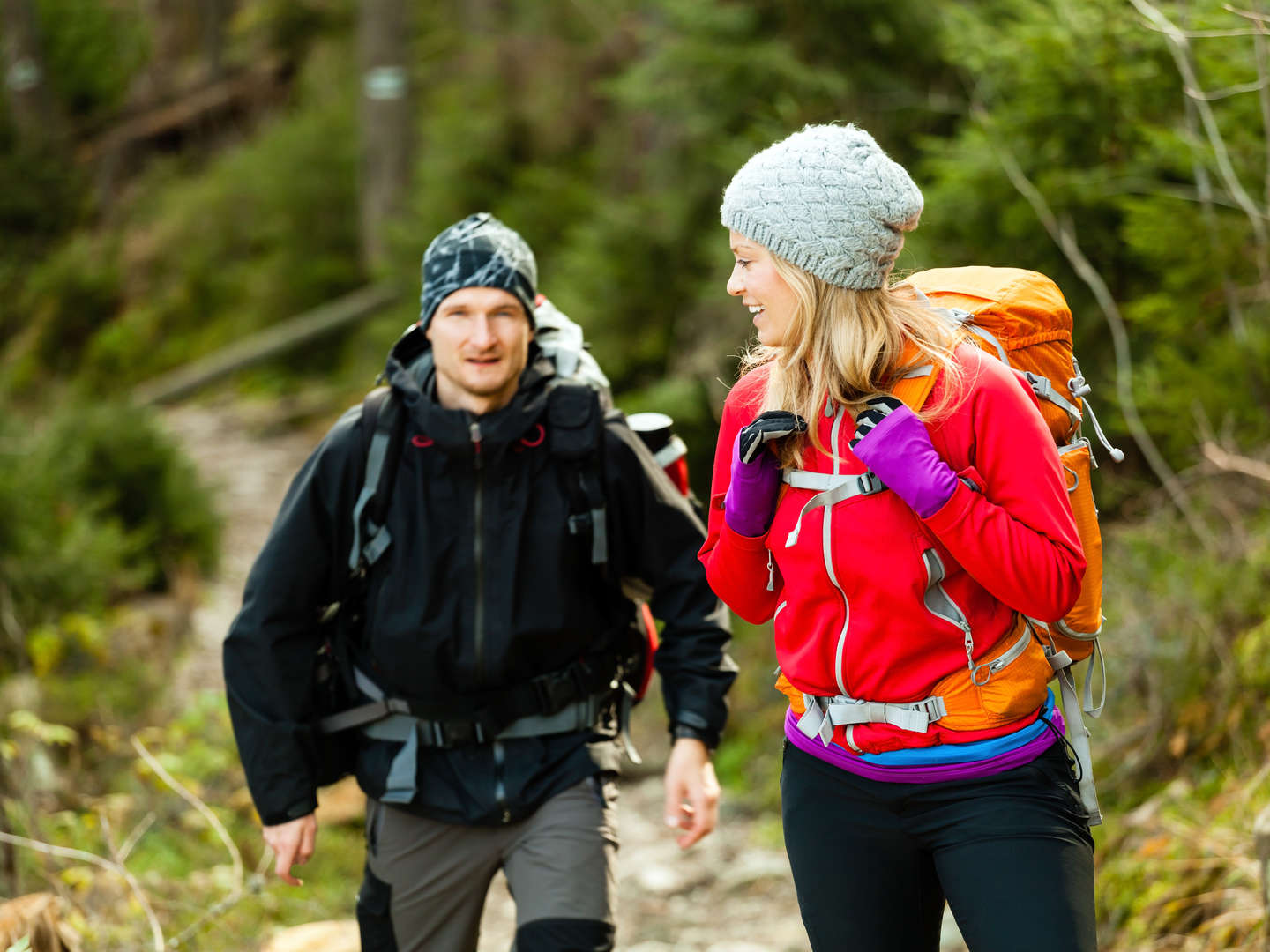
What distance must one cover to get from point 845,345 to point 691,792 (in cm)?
137

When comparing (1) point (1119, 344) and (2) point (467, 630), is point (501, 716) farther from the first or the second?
(1) point (1119, 344)

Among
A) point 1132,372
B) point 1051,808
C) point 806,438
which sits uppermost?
point 806,438

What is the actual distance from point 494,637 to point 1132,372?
3915 millimetres

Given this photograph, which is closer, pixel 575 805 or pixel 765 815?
pixel 575 805

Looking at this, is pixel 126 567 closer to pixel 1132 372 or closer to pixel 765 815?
pixel 765 815

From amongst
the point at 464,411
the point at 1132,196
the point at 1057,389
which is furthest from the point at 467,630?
the point at 1132,196

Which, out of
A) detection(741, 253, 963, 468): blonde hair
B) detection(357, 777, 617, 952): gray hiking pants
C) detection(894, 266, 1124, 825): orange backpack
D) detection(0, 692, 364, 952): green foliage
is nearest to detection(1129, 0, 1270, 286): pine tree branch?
detection(894, 266, 1124, 825): orange backpack

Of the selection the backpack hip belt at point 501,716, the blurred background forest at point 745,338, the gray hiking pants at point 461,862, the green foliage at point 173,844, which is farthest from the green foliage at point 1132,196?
the green foliage at point 173,844

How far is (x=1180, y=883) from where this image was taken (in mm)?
3955

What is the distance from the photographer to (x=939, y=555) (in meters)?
2.35

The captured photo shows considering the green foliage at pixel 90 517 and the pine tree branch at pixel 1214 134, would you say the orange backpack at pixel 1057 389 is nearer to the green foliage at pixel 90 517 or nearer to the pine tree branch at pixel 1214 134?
the pine tree branch at pixel 1214 134

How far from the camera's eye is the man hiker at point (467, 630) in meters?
3.15

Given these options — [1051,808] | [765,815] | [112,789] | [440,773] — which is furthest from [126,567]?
[1051,808]

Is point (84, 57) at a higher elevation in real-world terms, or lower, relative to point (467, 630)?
lower
